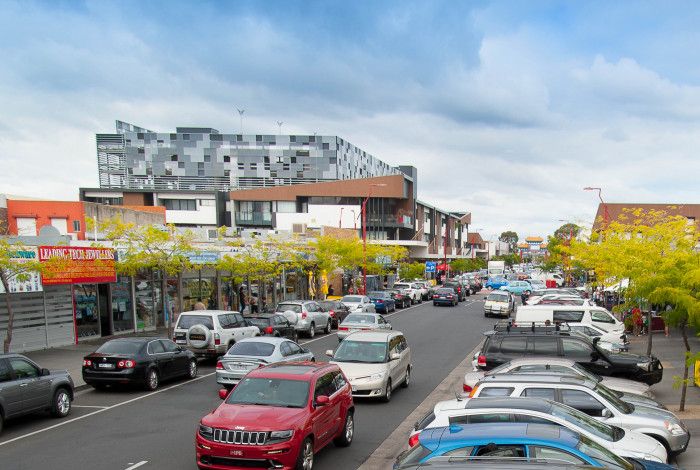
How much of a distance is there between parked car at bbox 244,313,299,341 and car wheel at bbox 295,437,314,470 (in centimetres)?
1388

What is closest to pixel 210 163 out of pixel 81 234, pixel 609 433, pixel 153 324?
pixel 81 234

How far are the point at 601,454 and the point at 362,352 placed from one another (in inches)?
383

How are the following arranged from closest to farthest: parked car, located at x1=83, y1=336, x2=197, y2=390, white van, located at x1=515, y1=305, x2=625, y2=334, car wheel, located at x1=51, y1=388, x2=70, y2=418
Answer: car wheel, located at x1=51, y1=388, x2=70, y2=418
parked car, located at x1=83, y1=336, x2=197, y2=390
white van, located at x1=515, y1=305, x2=625, y2=334

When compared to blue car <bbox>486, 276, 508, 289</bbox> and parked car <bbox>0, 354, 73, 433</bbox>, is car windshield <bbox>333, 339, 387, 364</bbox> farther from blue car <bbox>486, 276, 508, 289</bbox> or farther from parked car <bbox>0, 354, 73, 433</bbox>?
blue car <bbox>486, 276, 508, 289</bbox>

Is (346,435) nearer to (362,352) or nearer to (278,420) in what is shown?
(278,420)

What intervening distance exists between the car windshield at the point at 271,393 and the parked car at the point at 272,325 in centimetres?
1306

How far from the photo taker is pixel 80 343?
24.8 meters

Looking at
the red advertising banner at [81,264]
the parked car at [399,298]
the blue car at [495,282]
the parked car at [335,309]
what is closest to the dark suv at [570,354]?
the red advertising banner at [81,264]

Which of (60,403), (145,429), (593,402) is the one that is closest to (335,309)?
(60,403)


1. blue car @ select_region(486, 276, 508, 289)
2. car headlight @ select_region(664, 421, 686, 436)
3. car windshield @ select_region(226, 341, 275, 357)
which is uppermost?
car windshield @ select_region(226, 341, 275, 357)

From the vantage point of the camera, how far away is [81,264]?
2345 centimetres

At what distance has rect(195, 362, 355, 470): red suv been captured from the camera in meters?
8.47

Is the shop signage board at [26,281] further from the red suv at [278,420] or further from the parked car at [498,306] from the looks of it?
the parked car at [498,306]

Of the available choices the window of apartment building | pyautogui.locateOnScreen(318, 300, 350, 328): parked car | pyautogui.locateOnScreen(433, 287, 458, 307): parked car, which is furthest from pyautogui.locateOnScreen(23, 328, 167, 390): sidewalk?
the window of apartment building
